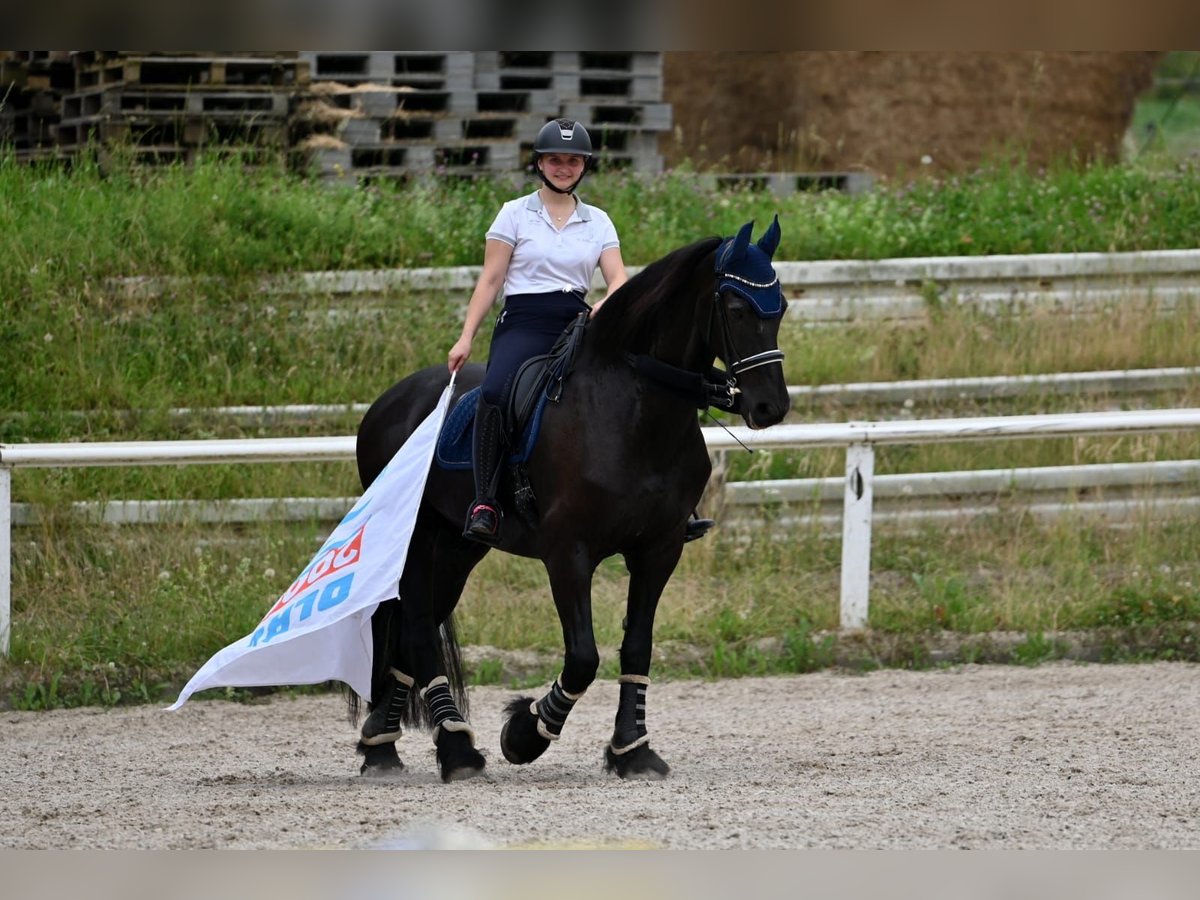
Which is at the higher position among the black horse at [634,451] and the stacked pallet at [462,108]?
the stacked pallet at [462,108]

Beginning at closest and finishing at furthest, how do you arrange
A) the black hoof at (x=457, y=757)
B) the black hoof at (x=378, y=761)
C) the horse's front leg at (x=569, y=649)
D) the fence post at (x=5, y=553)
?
the horse's front leg at (x=569, y=649)
the black hoof at (x=457, y=757)
the black hoof at (x=378, y=761)
the fence post at (x=5, y=553)

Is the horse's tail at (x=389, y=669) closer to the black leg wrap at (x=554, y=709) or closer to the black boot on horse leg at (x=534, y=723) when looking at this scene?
the black boot on horse leg at (x=534, y=723)

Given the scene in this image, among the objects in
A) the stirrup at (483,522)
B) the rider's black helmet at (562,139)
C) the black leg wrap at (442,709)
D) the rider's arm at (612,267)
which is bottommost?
the black leg wrap at (442,709)

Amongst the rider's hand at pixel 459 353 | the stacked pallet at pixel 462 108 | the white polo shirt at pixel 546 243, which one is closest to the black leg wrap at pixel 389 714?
the rider's hand at pixel 459 353

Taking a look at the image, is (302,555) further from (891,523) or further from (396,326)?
(891,523)

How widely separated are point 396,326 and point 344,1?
871 cm

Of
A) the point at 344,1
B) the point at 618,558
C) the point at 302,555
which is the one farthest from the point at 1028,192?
the point at 344,1

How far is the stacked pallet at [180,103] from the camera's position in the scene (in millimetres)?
11453

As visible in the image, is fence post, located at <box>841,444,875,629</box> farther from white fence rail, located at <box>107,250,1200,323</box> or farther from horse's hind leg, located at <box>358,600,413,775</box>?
horse's hind leg, located at <box>358,600,413,775</box>

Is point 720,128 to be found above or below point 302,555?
above

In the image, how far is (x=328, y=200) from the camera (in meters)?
11.3

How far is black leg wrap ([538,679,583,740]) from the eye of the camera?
230 inches

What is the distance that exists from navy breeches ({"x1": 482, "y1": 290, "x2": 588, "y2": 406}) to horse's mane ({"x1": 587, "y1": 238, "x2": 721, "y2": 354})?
0.25 metres

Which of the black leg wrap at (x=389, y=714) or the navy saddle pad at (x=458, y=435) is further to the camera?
the black leg wrap at (x=389, y=714)
